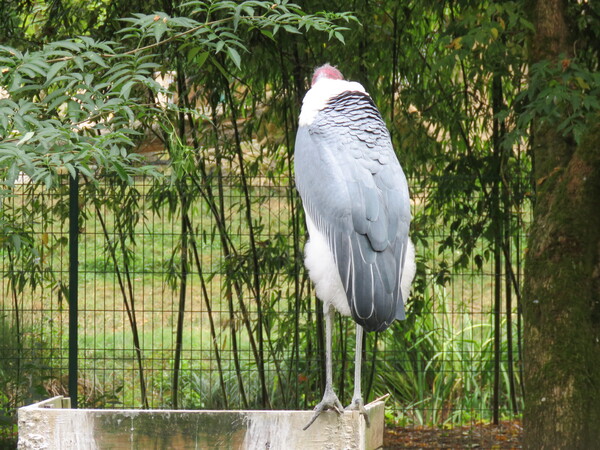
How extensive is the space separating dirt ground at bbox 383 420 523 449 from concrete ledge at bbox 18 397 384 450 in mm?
2993

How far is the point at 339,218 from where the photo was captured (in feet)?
8.90

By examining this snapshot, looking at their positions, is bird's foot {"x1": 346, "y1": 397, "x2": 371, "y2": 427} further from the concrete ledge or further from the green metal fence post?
the green metal fence post

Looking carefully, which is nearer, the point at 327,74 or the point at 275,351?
the point at 327,74

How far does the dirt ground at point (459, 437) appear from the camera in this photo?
554 centimetres

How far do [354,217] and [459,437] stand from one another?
133 inches

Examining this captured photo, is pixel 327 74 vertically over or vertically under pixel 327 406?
over

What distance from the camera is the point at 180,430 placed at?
2566 millimetres

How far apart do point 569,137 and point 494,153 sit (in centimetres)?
120

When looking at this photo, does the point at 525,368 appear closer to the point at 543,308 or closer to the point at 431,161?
the point at 543,308

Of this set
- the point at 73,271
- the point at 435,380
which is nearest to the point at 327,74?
the point at 73,271

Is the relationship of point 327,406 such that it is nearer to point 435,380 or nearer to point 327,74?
point 327,74

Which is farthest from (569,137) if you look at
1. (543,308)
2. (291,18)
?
(291,18)

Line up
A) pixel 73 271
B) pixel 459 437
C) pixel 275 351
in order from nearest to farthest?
pixel 73 271 < pixel 275 351 < pixel 459 437

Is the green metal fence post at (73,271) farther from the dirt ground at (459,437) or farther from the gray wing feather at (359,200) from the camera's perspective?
the dirt ground at (459,437)
